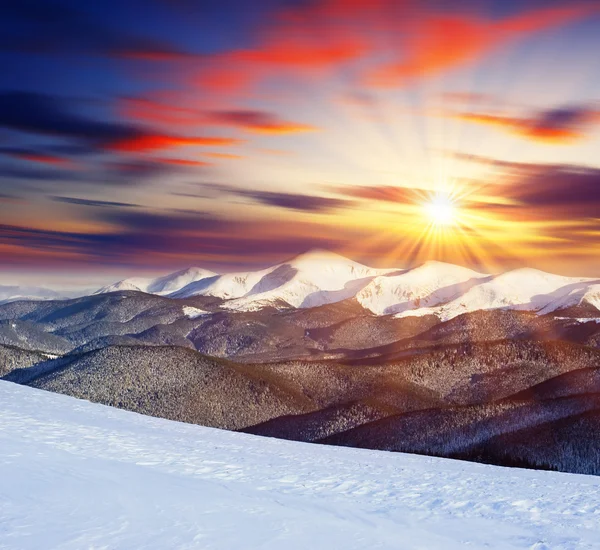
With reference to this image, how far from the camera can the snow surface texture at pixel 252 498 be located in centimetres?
1838

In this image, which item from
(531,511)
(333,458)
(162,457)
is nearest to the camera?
(531,511)

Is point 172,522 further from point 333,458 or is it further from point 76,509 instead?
point 333,458

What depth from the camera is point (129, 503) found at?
20.4 metres

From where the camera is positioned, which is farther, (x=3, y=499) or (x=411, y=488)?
(x=411, y=488)

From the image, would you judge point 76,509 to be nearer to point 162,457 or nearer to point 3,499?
point 3,499

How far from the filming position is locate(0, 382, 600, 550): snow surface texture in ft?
60.3

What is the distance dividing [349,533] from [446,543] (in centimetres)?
267

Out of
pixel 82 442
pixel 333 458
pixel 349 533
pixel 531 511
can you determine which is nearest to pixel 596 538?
pixel 531 511

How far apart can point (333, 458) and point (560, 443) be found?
175 metres

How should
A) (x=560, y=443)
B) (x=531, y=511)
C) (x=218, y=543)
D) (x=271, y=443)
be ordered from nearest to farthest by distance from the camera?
(x=218, y=543) → (x=531, y=511) → (x=271, y=443) → (x=560, y=443)

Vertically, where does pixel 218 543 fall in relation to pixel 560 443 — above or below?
above

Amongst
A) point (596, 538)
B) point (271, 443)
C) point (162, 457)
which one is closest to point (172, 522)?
point (162, 457)

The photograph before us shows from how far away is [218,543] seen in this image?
17766 millimetres

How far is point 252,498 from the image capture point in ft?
75.2
